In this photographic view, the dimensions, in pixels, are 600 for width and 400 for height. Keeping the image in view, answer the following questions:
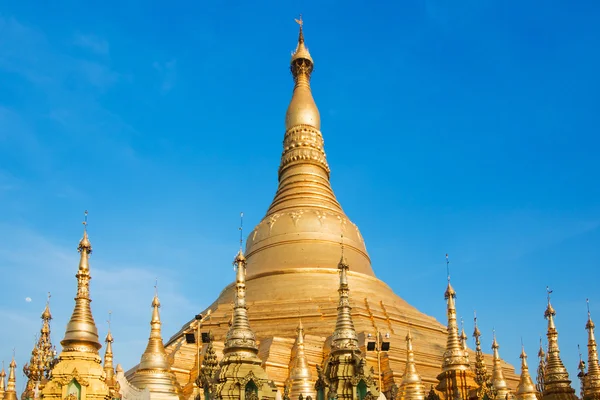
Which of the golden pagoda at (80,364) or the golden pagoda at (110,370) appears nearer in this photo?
the golden pagoda at (80,364)

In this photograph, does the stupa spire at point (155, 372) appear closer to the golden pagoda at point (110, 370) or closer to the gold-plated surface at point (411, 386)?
the golden pagoda at point (110, 370)

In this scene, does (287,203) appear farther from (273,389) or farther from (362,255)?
(273,389)

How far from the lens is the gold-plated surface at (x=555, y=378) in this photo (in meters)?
22.6

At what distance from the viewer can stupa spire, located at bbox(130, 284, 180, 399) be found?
25531 millimetres

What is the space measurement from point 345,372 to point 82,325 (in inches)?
280

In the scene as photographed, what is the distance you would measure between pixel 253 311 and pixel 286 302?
1.71 metres

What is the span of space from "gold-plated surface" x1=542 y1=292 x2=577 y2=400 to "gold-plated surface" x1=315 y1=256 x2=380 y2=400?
22.6 ft

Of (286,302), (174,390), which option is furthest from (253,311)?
(174,390)

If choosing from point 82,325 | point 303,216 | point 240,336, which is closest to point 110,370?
point 82,325

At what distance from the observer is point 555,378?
22875 mm

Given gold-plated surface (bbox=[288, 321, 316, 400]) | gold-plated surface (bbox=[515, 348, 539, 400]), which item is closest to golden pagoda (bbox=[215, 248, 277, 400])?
gold-plated surface (bbox=[288, 321, 316, 400])

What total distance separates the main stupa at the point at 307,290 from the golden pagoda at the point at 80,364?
32.7 ft

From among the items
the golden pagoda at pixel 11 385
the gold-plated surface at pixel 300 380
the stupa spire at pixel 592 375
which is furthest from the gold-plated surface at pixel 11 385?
the stupa spire at pixel 592 375

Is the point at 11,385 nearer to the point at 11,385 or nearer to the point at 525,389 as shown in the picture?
the point at 11,385
